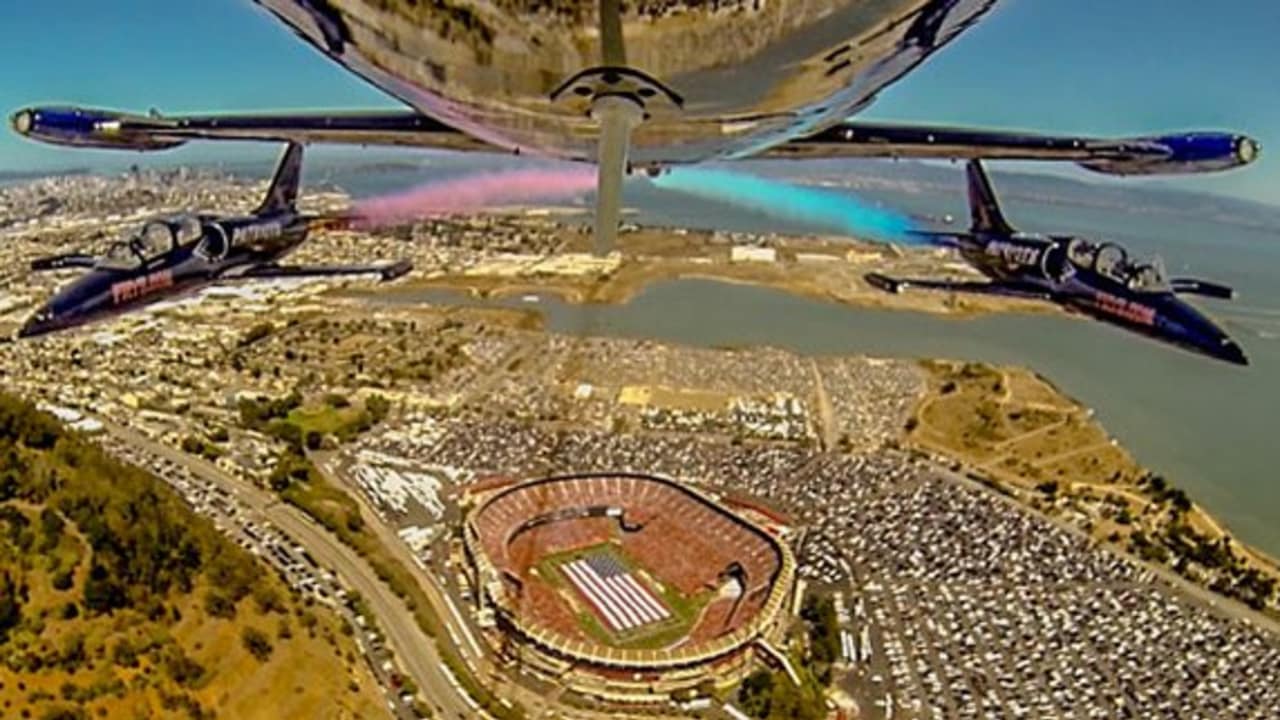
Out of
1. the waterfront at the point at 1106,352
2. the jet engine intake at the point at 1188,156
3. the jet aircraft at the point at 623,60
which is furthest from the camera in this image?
the waterfront at the point at 1106,352

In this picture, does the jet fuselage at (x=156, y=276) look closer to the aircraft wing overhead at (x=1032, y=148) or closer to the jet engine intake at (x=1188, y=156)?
the aircraft wing overhead at (x=1032, y=148)

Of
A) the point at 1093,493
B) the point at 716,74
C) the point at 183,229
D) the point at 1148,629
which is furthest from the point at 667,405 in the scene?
the point at 716,74

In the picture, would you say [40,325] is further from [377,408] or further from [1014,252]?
[377,408]

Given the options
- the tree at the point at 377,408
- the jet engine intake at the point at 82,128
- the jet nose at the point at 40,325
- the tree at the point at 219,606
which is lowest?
the tree at the point at 219,606

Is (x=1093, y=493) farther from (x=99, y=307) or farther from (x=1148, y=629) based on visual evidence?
(x=99, y=307)

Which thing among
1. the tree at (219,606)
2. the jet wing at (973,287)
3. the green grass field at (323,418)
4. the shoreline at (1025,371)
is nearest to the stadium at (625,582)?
the tree at (219,606)

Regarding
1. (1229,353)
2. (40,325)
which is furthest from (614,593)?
(1229,353)
